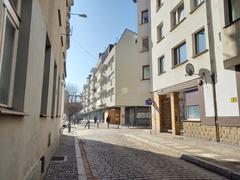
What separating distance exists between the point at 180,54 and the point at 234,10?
623 centimetres

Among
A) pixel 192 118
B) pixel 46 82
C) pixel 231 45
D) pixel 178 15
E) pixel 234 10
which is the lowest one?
pixel 192 118

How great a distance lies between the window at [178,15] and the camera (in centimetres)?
1685

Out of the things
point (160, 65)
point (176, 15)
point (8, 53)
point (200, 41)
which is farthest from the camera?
point (160, 65)

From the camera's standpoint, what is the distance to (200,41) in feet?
47.4

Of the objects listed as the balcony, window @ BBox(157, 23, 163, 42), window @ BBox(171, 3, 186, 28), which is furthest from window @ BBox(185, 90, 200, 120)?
window @ BBox(157, 23, 163, 42)

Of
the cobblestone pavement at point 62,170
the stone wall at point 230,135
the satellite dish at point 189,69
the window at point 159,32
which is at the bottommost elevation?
the cobblestone pavement at point 62,170

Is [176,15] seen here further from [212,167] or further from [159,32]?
[212,167]

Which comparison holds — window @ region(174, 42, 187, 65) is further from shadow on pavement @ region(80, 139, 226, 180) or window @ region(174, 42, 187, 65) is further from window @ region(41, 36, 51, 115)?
window @ region(41, 36, 51, 115)

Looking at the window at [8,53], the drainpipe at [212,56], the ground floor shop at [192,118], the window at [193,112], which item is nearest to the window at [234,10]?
the drainpipe at [212,56]

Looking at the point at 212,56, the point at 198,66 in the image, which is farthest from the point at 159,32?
the point at 212,56

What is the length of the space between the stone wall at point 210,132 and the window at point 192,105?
0.49 metres

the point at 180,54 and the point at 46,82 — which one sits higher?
the point at 180,54

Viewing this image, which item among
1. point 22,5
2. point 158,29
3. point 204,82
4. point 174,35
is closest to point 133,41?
point 158,29

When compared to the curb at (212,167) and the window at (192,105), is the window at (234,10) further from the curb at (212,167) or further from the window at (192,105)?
the curb at (212,167)
